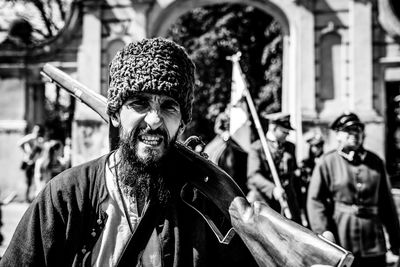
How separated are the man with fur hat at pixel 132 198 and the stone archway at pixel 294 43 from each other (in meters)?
10.1

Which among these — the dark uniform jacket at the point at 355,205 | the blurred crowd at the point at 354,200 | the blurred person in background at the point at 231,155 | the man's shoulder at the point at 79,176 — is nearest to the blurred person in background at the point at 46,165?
the blurred person in background at the point at 231,155

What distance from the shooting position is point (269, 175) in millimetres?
6516

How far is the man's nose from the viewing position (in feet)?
5.77

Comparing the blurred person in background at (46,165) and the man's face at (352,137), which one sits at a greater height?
the man's face at (352,137)

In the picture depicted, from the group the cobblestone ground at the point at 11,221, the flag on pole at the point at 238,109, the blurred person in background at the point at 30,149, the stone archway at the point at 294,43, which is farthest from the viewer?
→ the blurred person in background at the point at 30,149

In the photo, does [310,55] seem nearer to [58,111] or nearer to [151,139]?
[151,139]

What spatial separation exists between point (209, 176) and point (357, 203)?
12.1ft

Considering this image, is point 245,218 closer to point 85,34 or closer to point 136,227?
point 136,227

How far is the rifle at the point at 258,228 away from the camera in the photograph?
4.67 ft

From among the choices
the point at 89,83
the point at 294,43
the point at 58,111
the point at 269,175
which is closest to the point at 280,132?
the point at 269,175

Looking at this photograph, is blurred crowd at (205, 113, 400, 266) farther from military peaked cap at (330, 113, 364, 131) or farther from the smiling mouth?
the smiling mouth

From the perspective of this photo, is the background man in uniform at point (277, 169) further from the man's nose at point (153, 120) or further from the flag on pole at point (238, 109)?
the man's nose at point (153, 120)

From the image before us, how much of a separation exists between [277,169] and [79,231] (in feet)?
16.6

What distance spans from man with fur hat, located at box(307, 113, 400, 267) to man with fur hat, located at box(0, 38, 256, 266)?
3563mm
